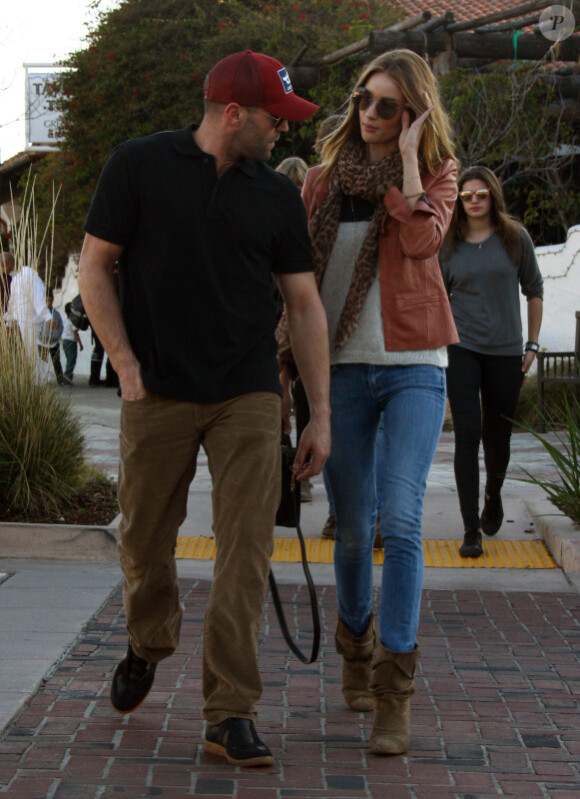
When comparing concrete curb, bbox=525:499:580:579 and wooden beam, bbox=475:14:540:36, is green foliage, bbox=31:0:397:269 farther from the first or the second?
concrete curb, bbox=525:499:580:579

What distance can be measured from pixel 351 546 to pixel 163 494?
0.65 m

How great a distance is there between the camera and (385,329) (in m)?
3.70

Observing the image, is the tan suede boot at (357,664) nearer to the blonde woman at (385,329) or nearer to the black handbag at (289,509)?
the blonde woman at (385,329)

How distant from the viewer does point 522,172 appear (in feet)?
55.6

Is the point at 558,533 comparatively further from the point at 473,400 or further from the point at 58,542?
the point at 58,542

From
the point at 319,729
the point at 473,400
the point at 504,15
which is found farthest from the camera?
the point at 504,15

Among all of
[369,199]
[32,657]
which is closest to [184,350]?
[369,199]

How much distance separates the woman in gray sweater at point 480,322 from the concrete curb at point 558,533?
0.41 metres

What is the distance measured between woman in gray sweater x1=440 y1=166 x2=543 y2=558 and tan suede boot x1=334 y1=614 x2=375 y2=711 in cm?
243

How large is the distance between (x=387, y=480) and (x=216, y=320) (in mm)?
718

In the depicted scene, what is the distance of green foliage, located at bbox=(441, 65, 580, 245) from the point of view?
15938 mm

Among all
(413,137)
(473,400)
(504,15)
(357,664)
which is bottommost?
(357,664)

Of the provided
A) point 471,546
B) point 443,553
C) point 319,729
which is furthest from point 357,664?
point 443,553

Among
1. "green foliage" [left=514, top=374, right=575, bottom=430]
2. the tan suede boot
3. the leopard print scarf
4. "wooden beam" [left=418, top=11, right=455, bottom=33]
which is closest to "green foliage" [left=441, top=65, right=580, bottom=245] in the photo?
"wooden beam" [left=418, top=11, right=455, bottom=33]
